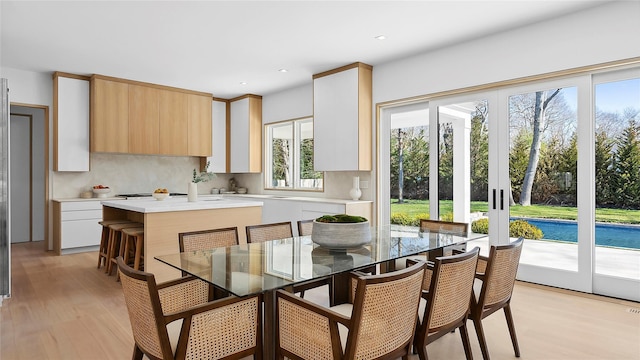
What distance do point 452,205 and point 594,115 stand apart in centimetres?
163

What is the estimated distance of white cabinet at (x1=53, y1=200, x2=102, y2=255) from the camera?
543 cm

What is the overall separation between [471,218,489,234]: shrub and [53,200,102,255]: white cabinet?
4.95 meters

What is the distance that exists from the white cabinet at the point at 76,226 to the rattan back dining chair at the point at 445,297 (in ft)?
16.9

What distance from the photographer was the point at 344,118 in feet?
17.3

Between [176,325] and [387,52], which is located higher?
[387,52]

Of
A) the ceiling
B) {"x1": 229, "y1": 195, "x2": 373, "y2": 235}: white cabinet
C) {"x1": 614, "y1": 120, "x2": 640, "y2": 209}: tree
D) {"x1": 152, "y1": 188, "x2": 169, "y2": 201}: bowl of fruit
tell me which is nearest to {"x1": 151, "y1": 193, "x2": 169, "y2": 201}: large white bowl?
{"x1": 152, "y1": 188, "x2": 169, "y2": 201}: bowl of fruit

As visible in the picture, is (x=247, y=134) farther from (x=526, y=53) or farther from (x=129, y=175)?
(x=526, y=53)

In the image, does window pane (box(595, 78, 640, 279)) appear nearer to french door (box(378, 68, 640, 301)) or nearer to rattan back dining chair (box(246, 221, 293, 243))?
french door (box(378, 68, 640, 301))

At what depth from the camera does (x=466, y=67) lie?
14.1ft

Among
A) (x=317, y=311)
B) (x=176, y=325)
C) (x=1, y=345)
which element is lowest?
(x=1, y=345)

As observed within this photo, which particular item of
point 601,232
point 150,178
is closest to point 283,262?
point 601,232

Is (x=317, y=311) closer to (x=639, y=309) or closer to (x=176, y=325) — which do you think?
(x=176, y=325)

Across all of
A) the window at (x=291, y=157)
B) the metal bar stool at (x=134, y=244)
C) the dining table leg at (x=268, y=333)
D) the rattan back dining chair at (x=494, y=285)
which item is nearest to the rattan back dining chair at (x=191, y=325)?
the dining table leg at (x=268, y=333)

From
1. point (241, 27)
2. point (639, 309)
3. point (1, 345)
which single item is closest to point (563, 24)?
point (639, 309)
